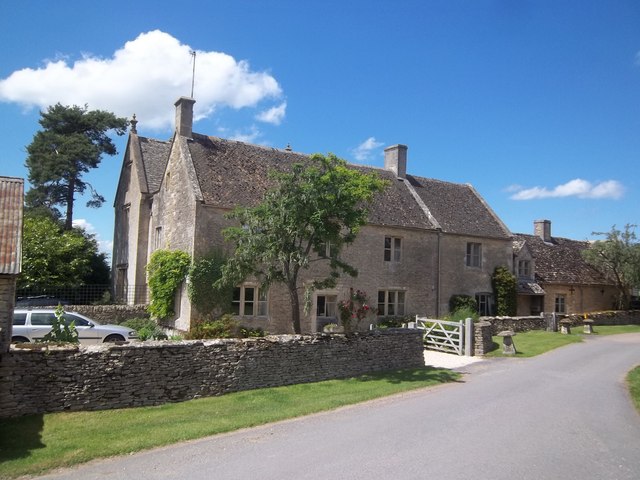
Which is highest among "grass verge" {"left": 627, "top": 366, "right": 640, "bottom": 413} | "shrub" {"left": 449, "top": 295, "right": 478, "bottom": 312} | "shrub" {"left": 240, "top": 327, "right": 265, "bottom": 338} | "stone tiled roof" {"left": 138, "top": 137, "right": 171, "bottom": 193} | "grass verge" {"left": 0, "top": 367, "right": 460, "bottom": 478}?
"stone tiled roof" {"left": 138, "top": 137, "right": 171, "bottom": 193}

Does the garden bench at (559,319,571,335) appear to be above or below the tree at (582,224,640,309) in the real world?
below

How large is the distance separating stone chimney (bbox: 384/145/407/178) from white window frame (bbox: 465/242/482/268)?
5.76m

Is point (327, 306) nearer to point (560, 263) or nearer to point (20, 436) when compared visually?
point (20, 436)

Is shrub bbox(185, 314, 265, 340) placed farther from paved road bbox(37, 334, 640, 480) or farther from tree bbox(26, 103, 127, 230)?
tree bbox(26, 103, 127, 230)

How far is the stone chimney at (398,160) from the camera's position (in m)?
30.7

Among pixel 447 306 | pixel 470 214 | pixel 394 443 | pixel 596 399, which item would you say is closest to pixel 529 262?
pixel 470 214

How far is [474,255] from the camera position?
29609mm

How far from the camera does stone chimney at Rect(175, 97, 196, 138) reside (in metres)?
23.4

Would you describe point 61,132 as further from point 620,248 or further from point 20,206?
point 620,248

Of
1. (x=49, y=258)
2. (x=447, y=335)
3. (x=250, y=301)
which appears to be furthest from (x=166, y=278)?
(x=447, y=335)

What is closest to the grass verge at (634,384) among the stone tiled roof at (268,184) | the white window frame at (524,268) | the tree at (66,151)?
Result: the stone tiled roof at (268,184)

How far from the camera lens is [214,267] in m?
20.7

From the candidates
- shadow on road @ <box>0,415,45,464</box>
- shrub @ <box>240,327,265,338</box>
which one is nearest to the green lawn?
shrub @ <box>240,327,265,338</box>

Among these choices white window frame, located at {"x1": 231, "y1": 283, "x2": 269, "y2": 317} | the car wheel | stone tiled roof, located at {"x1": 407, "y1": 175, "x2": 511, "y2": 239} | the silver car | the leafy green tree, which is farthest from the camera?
stone tiled roof, located at {"x1": 407, "y1": 175, "x2": 511, "y2": 239}
